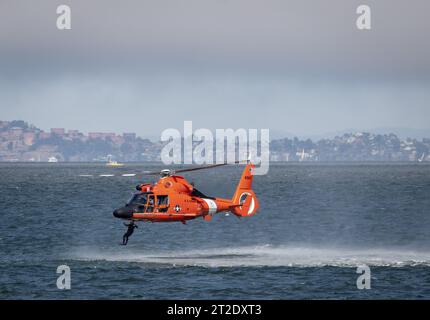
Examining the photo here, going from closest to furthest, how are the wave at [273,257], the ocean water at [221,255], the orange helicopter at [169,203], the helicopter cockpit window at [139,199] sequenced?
the ocean water at [221,255] < the orange helicopter at [169,203] < the helicopter cockpit window at [139,199] < the wave at [273,257]

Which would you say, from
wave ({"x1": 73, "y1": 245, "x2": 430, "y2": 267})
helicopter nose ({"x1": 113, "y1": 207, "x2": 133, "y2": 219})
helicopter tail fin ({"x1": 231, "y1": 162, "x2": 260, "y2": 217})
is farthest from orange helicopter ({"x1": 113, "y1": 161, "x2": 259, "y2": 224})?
wave ({"x1": 73, "y1": 245, "x2": 430, "y2": 267})

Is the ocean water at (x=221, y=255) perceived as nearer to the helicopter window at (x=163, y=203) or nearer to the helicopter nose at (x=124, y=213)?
the helicopter nose at (x=124, y=213)

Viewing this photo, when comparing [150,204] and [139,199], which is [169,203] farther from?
[139,199]

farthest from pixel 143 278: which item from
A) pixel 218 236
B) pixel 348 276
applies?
pixel 218 236

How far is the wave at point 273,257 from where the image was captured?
49594 mm

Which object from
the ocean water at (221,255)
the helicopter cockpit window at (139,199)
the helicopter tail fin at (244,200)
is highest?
the helicopter cockpit window at (139,199)

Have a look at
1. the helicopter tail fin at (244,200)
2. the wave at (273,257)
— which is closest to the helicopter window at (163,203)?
the wave at (273,257)

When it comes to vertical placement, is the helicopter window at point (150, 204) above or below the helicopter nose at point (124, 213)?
above

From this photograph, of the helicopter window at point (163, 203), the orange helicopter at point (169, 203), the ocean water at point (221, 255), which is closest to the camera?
the ocean water at point (221, 255)

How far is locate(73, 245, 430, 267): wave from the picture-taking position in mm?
49594

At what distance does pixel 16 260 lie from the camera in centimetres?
5103

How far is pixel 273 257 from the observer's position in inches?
2093
